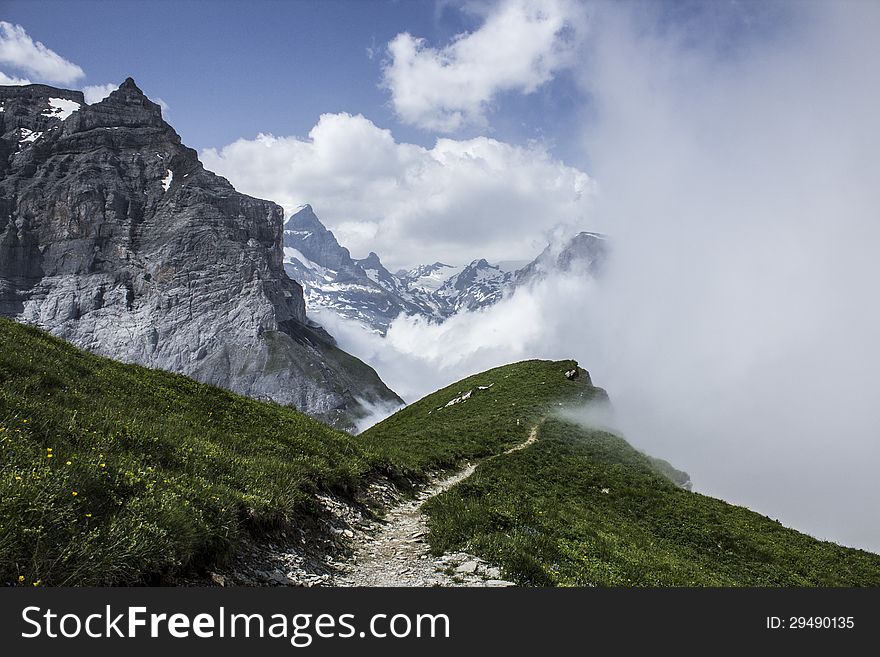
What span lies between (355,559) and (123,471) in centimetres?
608

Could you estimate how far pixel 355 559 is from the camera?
12164 mm

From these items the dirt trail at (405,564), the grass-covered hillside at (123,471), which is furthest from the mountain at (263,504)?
the dirt trail at (405,564)

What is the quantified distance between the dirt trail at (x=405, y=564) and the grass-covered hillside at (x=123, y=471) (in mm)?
2148

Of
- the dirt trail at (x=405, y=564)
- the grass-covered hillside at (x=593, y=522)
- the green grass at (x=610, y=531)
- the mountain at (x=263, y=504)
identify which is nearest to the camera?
the mountain at (x=263, y=504)

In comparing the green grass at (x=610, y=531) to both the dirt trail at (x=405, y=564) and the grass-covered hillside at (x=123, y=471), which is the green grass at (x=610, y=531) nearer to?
the dirt trail at (x=405, y=564)

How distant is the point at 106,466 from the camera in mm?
8867

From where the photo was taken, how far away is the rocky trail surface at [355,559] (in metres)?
9.62

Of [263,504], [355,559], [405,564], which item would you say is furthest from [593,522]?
[263,504]

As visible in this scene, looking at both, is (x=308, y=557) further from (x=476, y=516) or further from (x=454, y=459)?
(x=454, y=459)

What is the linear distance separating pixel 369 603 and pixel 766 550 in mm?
23406

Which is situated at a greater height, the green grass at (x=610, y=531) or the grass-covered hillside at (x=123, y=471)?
the grass-covered hillside at (x=123, y=471)

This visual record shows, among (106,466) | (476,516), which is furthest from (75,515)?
(476,516)

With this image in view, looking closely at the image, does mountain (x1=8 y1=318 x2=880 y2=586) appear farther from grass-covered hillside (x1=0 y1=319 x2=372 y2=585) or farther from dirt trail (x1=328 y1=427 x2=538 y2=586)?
dirt trail (x1=328 y1=427 x2=538 y2=586)

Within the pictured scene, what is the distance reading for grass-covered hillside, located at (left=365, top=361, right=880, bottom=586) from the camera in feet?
40.4
